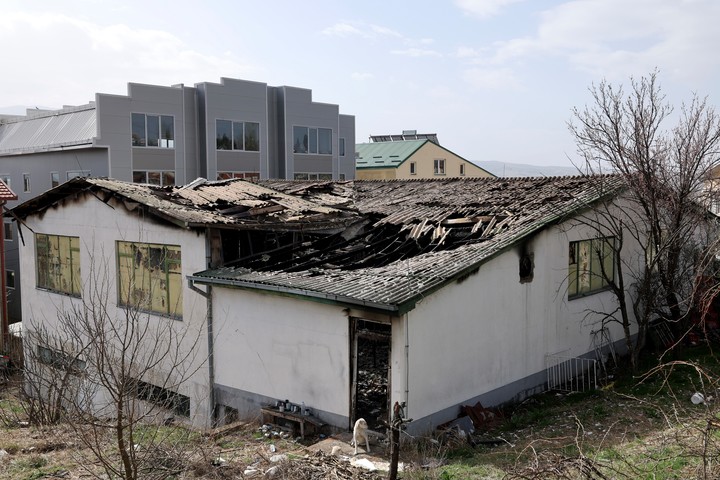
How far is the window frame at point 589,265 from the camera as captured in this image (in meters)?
15.1

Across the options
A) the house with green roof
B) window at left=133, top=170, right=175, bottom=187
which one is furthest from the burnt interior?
the house with green roof

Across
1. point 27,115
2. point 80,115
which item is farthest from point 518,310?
point 27,115

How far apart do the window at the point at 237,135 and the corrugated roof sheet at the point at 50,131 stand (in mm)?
6943

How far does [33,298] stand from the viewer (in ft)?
64.4

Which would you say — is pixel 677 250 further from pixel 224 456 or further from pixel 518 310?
pixel 224 456

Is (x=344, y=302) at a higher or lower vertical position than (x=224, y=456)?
higher

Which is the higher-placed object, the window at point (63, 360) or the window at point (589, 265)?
the window at point (589, 265)

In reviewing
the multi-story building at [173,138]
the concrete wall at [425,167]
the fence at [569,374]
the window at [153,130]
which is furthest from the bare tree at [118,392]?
the concrete wall at [425,167]

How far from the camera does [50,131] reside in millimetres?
37812

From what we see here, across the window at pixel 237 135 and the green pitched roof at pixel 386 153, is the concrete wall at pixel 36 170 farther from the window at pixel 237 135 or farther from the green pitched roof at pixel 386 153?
the green pitched roof at pixel 386 153

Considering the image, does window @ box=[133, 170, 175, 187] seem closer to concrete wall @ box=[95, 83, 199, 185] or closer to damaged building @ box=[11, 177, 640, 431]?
concrete wall @ box=[95, 83, 199, 185]

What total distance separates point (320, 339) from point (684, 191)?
940cm

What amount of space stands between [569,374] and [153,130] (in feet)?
91.2

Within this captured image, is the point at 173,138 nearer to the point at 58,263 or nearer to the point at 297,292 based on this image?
the point at 58,263
